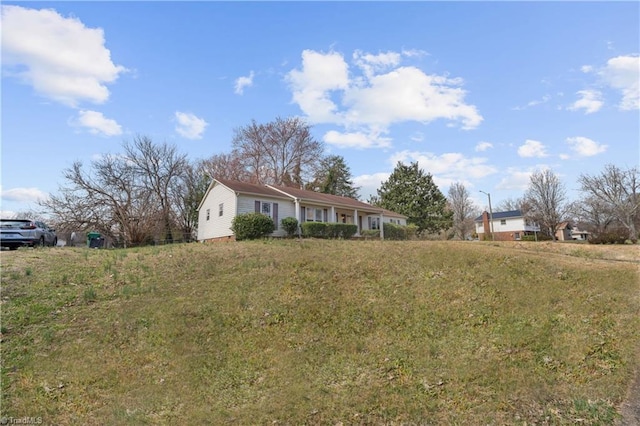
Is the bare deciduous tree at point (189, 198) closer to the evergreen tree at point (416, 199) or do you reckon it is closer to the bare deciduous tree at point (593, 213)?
the evergreen tree at point (416, 199)

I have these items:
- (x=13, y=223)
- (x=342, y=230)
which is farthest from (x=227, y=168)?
(x=13, y=223)

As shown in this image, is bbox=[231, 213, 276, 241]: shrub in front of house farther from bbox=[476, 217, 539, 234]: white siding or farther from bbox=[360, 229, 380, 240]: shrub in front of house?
bbox=[476, 217, 539, 234]: white siding

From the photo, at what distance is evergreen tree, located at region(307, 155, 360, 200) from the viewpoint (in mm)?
44281

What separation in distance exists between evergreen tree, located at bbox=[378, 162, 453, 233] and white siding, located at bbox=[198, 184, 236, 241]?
971 inches

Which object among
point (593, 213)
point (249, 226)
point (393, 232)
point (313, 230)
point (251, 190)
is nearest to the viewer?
point (249, 226)

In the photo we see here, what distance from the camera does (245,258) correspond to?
14.2 metres

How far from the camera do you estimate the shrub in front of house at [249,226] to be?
21.1m

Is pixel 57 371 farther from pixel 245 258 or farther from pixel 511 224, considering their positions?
pixel 511 224

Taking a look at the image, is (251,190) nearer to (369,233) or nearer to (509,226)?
(369,233)

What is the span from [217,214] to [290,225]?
5.17 metres

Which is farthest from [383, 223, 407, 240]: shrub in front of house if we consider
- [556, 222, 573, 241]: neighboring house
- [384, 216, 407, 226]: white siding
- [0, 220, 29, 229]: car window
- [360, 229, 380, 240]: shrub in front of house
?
[556, 222, 573, 241]: neighboring house

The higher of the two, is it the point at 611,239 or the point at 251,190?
the point at 251,190

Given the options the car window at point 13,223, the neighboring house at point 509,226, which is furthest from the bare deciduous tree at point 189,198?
the neighboring house at point 509,226

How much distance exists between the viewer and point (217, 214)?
24.5 meters
